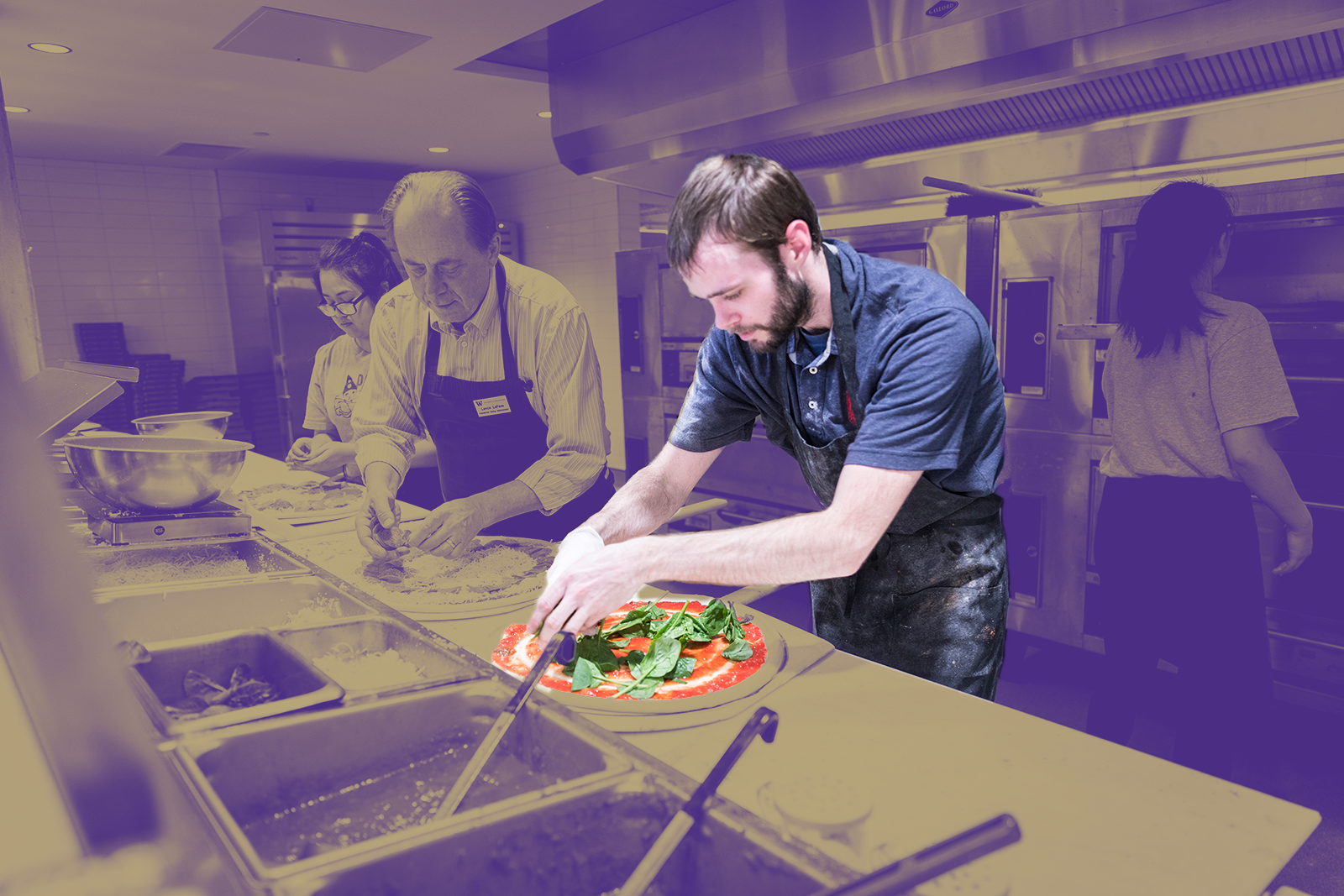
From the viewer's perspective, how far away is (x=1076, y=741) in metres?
0.96

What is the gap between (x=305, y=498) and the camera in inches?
102

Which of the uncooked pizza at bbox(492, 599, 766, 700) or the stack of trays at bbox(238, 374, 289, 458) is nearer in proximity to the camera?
the uncooked pizza at bbox(492, 599, 766, 700)

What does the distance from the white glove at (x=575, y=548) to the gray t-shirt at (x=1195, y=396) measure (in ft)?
6.45

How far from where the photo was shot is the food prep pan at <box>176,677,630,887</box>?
0.95 metres

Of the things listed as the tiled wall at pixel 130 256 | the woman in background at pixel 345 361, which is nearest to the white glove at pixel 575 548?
the woman in background at pixel 345 361

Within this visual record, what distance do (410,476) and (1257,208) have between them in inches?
113

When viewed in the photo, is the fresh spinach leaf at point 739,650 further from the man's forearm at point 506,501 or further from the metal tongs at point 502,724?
the man's forearm at point 506,501

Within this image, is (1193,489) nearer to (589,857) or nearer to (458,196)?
(589,857)

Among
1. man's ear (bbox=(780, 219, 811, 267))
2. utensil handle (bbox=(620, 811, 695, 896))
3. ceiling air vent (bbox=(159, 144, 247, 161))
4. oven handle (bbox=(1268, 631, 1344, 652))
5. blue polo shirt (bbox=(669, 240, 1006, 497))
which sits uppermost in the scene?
ceiling air vent (bbox=(159, 144, 247, 161))

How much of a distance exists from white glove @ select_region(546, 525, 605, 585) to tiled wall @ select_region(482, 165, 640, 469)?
2.39 metres

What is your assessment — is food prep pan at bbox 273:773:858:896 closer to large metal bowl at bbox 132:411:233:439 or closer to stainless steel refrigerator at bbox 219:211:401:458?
large metal bowl at bbox 132:411:233:439

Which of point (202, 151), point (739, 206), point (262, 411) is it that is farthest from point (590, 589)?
point (202, 151)

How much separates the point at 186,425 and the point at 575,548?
2180mm

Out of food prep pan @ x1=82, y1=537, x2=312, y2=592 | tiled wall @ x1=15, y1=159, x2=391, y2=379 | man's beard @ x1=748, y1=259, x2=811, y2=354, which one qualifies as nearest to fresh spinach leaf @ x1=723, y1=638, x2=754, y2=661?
man's beard @ x1=748, y1=259, x2=811, y2=354
